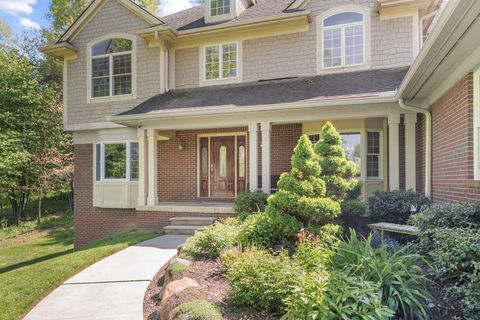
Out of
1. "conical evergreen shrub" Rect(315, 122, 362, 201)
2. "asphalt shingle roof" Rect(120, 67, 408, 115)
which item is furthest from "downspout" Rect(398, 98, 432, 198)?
"conical evergreen shrub" Rect(315, 122, 362, 201)

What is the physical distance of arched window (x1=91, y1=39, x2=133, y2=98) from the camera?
39.9ft

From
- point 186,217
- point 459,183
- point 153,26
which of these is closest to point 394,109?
point 459,183

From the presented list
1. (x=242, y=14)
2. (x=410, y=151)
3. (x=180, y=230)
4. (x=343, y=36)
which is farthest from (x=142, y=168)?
(x=410, y=151)

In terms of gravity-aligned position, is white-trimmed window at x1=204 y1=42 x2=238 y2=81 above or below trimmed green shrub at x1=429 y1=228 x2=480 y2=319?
above

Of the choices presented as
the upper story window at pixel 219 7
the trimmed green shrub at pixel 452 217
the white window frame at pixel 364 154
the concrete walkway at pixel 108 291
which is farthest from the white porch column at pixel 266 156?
the upper story window at pixel 219 7

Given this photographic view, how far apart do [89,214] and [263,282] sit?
1063cm

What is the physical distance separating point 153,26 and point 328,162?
26.8 ft

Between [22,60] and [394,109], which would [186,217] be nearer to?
[394,109]

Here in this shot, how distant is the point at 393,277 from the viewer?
344 centimetres

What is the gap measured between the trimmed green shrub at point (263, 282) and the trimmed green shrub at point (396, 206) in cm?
385

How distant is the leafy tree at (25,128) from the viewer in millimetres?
17094

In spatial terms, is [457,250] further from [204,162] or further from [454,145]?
[204,162]

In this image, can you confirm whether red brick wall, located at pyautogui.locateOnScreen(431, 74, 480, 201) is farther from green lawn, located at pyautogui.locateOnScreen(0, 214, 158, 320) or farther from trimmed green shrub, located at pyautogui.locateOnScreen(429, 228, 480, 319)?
green lawn, located at pyautogui.locateOnScreen(0, 214, 158, 320)

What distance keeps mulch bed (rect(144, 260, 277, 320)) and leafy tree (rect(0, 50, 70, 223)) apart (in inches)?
591
